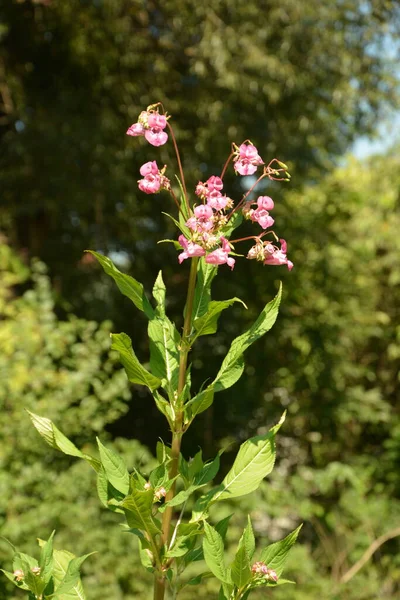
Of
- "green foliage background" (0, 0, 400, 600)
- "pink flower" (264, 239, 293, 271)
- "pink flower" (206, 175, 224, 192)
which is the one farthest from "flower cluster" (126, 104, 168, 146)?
"green foliage background" (0, 0, 400, 600)

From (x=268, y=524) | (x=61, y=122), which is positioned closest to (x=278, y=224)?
(x=61, y=122)

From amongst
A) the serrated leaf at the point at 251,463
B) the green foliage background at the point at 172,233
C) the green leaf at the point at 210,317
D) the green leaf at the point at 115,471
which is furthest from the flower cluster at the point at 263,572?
the green foliage background at the point at 172,233

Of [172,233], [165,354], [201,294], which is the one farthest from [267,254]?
[172,233]

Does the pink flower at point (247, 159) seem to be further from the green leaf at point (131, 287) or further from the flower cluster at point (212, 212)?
the green leaf at point (131, 287)

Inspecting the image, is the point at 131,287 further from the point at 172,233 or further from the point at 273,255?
the point at 172,233

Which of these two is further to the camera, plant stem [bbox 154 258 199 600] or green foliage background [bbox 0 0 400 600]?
green foliage background [bbox 0 0 400 600]

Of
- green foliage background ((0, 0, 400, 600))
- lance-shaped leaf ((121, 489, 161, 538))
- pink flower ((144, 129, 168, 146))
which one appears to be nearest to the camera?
lance-shaped leaf ((121, 489, 161, 538))

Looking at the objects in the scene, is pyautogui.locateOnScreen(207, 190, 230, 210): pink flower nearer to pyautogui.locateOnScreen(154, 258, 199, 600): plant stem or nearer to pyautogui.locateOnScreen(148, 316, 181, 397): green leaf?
pyautogui.locateOnScreen(154, 258, 199, 600): plant stem

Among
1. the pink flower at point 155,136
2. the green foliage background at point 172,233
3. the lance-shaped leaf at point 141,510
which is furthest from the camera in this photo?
the green foliage background at point 172,233

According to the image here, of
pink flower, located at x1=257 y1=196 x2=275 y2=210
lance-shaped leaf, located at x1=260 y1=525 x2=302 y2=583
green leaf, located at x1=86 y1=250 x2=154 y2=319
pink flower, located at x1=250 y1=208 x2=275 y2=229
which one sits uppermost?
pink flower, located at x1=257 y1=196 x2=275 y2=210
